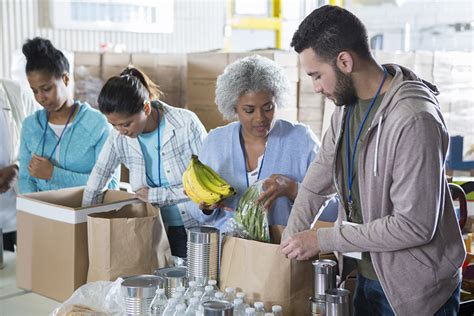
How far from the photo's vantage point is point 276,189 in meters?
1.91

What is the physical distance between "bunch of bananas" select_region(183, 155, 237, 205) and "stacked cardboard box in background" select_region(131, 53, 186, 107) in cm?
216

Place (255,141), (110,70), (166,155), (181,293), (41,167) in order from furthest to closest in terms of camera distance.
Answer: (110,70), (41,167), (166,155), (255,141), (181,293)

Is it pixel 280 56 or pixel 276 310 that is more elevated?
pixel 280 56

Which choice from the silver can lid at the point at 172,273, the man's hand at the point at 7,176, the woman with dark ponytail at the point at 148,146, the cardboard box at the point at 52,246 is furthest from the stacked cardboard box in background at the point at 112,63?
the silver can lid at the point at 172,273

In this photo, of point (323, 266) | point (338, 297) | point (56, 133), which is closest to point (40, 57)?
point (56, 133)

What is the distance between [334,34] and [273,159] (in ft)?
2.10

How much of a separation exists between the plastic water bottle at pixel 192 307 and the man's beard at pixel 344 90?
23.9 inches

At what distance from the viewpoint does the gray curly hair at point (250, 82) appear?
2.10 metres

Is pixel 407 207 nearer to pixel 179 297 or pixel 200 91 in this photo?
pixel 179 297

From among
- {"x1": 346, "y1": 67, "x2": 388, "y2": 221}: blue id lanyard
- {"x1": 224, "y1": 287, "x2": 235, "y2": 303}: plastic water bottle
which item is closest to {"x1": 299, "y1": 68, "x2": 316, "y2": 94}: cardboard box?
{"x1": 346, "y1": 67, "x2": 388, "y2": 221}: blue id lanyard

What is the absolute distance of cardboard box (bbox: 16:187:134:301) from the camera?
1973 mm

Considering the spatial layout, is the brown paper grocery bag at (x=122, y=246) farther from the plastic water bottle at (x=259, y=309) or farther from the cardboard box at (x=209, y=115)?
the cardboard box at (x=209, y=115)

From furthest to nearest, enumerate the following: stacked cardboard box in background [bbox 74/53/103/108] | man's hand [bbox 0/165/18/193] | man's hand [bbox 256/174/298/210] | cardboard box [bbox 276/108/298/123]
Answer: stacked cardboard box in background [bbox 74/53/103/108] < cardboard box [bbox 276/108/298/123] < man's hand [bbox 0/165/18/193] < man's hand [bbox 256/174/298/210]

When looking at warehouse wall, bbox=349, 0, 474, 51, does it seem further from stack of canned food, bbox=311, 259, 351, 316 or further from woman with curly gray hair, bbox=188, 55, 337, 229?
stack of canned food, bbox=311, 259, 351, 316
